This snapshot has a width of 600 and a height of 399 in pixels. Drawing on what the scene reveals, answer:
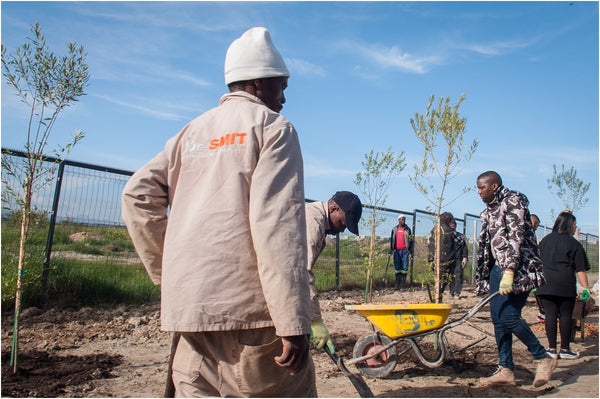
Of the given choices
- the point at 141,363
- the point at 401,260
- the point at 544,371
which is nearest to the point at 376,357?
the point at 544,371

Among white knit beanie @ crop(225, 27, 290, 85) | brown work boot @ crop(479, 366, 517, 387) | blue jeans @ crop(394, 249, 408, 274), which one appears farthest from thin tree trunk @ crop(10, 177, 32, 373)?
blue jeans @ crop(394, 249, 408, 274)

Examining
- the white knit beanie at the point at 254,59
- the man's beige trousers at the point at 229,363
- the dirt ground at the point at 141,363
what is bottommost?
the dirt ground at the point at 141,363

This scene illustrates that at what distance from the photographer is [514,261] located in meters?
4.27

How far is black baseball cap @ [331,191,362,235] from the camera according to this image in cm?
321

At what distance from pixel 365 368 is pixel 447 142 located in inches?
124

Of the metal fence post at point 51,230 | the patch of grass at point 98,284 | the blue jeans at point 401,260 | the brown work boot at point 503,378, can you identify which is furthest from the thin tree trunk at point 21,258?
the blue jeans at point 401,260

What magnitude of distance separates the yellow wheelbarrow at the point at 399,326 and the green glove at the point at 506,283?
13 centimetres

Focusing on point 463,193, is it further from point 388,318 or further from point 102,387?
point 102,387

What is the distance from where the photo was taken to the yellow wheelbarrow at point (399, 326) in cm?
440

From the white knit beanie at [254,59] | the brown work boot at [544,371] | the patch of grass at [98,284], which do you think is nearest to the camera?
the white knit beanie at [254,59]

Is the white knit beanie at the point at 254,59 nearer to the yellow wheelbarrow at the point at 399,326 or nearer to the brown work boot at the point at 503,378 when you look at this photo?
the yellow wheelbarrow at the point at 399,326

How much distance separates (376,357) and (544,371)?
1.52m

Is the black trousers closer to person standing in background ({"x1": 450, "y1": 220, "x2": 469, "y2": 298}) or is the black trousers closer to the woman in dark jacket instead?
the woman in dark jacket

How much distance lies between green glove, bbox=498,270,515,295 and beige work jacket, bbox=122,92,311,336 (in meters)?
3.31
